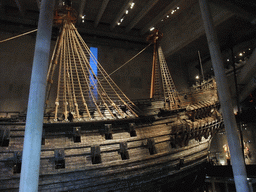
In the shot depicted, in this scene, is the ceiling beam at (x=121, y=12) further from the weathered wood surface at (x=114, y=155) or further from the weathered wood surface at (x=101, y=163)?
the weathered wood surface at (x=101, y=163)

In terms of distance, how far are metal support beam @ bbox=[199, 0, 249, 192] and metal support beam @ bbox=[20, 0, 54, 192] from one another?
146 inches

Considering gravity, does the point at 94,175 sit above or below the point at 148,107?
below

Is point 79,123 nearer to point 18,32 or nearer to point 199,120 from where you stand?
point 199,120

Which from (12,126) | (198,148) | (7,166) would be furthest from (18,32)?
(198,148)

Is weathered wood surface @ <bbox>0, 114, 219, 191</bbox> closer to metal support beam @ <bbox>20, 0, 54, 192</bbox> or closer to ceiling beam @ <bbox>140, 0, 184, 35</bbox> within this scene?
metal support beam @ <bbox>20, 0, 54, 192</bbox>

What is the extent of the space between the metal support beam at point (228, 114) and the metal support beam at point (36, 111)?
371 centimetres

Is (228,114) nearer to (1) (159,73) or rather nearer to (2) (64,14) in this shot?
(1) (159,73)

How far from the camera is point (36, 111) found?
2.43 m

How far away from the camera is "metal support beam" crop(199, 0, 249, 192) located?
374 cm

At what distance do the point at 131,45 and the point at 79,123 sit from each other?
1048cm

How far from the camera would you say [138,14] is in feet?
37.3

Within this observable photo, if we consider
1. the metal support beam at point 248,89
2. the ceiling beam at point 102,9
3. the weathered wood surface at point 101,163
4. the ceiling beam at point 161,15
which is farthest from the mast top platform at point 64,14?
the metal support beam at point 248,89

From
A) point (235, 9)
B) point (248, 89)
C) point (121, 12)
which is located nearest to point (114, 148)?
point (248, 89)

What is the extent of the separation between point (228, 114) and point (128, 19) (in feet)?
32.1
